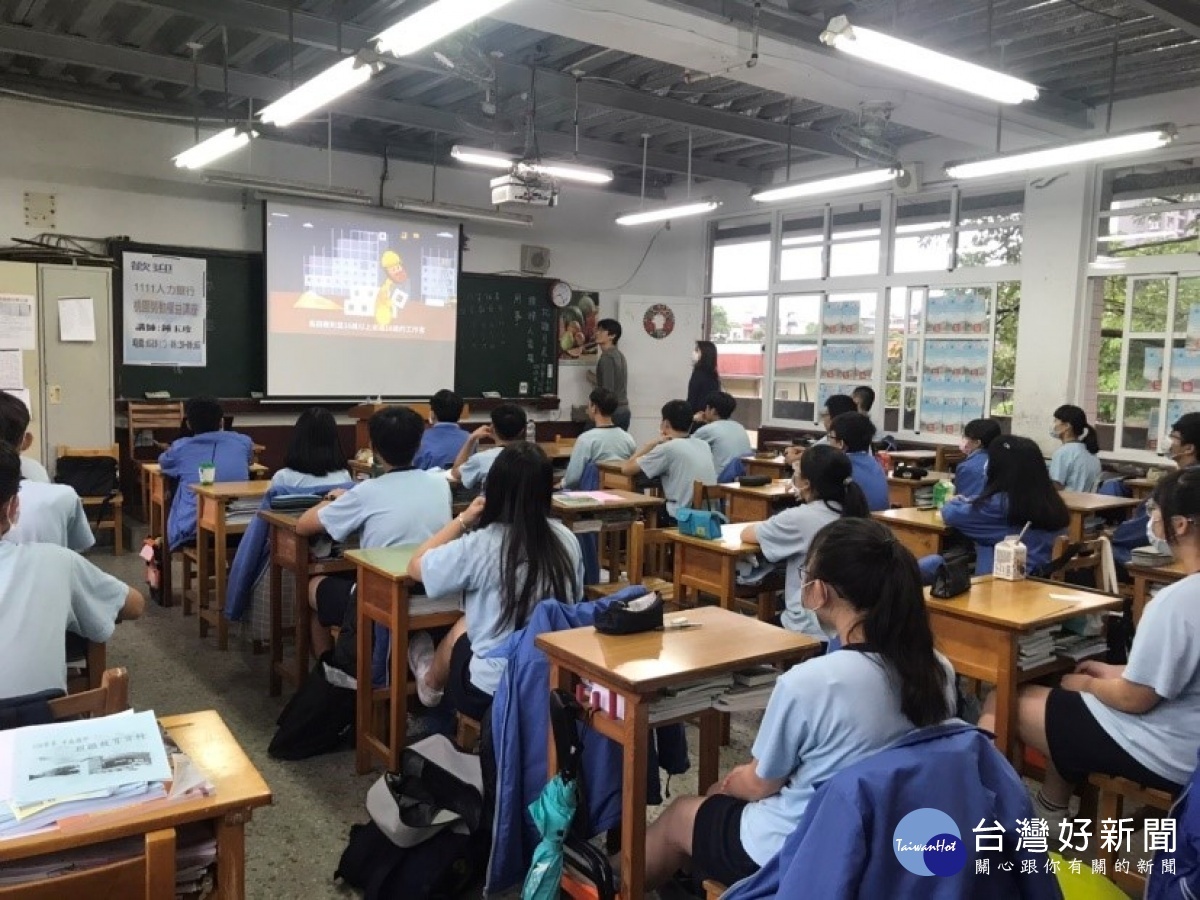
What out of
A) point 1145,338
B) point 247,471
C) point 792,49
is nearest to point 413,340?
point 247,471

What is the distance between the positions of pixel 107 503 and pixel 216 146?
8.93 ft

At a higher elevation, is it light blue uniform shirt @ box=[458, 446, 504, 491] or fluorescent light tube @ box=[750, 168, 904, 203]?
fluorescent light tube @ box=[750, 168, 904, 203]

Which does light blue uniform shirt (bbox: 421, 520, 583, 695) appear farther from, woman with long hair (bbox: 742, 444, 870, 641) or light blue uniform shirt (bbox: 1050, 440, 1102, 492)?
light blue uniform shirt (bbox: 1050, 440, 1102, 492)

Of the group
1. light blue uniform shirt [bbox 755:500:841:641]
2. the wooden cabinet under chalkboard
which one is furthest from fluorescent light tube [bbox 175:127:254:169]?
light blue uniform shirt [bbox 755:500:841:641]

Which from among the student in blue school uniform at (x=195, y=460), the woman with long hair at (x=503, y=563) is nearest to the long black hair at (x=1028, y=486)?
the woman with long hair at (x=503, y=563)

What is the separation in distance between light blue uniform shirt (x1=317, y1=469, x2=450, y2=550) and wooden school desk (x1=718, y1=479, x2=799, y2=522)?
7.61 feet

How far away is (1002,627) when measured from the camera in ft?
8.70

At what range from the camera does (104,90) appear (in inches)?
293

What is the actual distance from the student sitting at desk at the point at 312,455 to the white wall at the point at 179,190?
14.9ft

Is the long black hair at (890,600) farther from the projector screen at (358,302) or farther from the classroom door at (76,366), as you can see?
the projector screen at (358,302)

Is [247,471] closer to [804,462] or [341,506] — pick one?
[341,506]

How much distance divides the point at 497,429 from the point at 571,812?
10.2 ft

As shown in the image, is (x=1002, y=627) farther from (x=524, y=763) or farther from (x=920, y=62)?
(x=920, y=62)

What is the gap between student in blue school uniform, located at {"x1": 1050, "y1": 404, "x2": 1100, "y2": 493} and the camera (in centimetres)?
587
